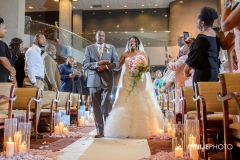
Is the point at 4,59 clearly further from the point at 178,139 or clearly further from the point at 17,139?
the point at 178,139

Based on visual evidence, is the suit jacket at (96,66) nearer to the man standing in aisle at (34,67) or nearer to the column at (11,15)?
the man standing in aisle at (34,67)

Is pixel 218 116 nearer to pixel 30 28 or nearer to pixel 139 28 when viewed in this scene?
pixel 30 28

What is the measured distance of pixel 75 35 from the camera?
49.5 feet

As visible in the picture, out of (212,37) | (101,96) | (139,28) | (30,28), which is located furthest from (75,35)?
(212,37)

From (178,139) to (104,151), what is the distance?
108 centimetres

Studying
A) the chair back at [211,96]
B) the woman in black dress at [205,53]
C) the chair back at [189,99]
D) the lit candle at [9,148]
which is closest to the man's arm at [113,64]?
the chair back at [189,99]

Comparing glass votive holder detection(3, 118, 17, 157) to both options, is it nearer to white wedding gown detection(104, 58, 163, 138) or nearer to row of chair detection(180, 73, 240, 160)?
row of chair detection(180, 73, 240, 160)

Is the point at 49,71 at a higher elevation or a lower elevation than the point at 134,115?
higher

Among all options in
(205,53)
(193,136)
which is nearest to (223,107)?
(193,136)

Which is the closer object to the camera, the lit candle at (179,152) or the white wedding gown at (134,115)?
→ the lit candle at (179,152)

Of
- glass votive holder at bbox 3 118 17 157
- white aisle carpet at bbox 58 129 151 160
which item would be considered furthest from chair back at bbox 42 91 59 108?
glass votive holder at bbox 3 118 17 157

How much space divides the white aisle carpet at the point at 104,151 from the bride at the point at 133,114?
0.67 m

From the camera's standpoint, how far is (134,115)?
4.61m

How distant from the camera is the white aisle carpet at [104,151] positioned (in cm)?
292
